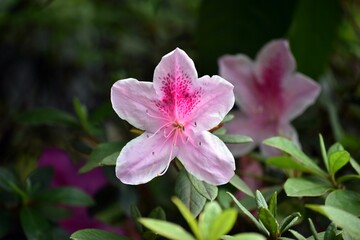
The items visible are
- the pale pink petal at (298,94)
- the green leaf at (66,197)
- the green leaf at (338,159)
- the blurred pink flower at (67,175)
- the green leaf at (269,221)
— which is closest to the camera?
the green leaf at (269,221)

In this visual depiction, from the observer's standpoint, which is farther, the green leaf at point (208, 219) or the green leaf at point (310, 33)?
the green leaf at point (310, 33)

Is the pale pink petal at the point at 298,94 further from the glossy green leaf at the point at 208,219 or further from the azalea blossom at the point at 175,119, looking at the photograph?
the glossy green leaf at the point at 208,219

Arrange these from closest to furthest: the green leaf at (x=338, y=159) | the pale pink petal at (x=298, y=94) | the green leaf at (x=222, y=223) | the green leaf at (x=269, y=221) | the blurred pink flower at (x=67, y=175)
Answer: the green leaf at (x=222, y=223) < the green leaf at (x=269, y=221) < the green leaf at (x=338, y=159) < the pale pink petal at (x=298, y=94) < the blurred pink flower at (x=67, y=175)

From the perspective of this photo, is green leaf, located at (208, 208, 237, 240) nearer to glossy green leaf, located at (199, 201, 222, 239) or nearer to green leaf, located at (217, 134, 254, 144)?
glossy green leaf, located at (199, 201, 222, 239)

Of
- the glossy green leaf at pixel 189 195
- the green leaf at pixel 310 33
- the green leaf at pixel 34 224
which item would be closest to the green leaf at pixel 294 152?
the glossy green leaf at pixel 189 195

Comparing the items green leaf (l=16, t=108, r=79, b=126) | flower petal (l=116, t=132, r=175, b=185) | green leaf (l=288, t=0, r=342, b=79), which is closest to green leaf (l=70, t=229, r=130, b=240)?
flower petal (l=116, t=132, r=175, b=185)

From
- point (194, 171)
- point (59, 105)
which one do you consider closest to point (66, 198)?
point (194, 171)

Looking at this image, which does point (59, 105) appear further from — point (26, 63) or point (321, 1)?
point (321, 1)

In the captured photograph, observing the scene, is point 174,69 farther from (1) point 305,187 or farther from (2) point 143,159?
(1) point 305,187

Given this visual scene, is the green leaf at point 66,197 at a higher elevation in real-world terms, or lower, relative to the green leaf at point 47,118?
lower
